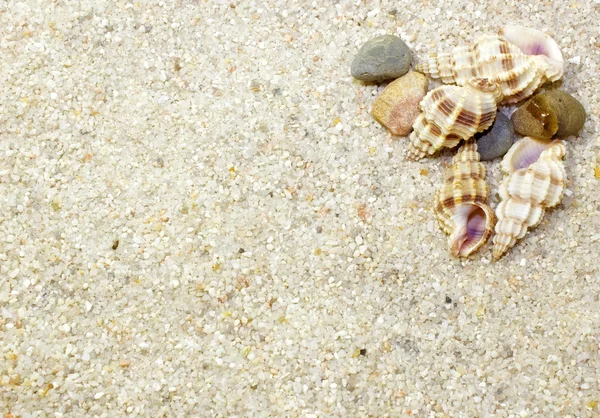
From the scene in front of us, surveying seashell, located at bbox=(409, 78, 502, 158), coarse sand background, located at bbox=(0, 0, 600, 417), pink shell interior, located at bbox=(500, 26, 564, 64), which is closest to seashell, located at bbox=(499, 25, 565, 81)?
pink shell interior, located at bbox=(500, 26, 564, 64)

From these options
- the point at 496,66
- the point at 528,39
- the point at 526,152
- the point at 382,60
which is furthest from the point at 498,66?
the point at 382,60

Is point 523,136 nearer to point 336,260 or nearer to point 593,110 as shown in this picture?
A: point 593,110

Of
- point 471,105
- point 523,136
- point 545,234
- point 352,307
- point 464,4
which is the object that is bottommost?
point 352,307

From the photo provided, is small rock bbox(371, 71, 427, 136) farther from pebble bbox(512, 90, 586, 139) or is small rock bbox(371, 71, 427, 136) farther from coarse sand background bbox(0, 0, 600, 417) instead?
pebble bbox(512, 90, 586, 139)

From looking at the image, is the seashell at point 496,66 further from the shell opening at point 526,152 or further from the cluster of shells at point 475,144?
the shell opening at point 526,152

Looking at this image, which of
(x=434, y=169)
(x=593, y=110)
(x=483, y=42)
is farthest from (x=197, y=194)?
(x=593, y=110)

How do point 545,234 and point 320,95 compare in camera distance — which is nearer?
point 545,234
